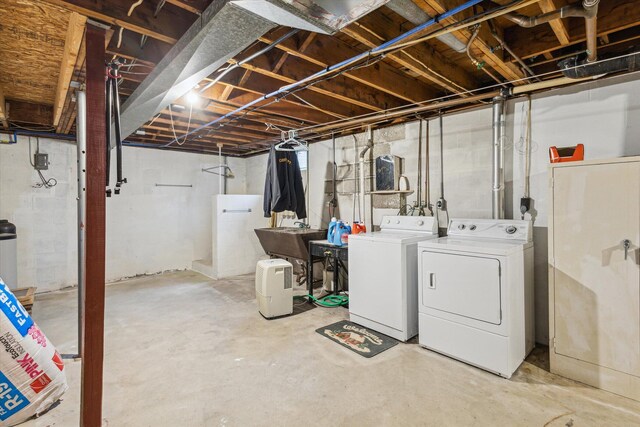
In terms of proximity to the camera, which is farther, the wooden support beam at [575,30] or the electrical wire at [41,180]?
the electrical wire at [41,180]

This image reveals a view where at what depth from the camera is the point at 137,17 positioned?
1.80 metres

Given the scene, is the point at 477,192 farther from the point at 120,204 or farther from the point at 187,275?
the point at 120,204

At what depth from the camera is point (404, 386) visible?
2223 mm

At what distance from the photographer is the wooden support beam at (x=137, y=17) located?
163 cm

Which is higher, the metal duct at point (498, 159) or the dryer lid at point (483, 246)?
the metal duct at point (498, 159)

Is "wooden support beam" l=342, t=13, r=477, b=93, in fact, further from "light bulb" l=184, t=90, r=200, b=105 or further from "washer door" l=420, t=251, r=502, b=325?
"light bulb" l=184, t=90, r=200, b=105

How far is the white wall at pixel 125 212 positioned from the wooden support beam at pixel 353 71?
3.56m

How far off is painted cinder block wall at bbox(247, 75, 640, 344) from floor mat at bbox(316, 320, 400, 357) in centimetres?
143

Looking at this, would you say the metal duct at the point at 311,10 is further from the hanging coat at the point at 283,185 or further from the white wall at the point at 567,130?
the hanging coat at the point at 283,185

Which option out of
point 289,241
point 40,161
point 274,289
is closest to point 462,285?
point 274,289

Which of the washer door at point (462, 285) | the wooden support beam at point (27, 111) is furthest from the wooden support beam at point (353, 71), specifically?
the wooden support beam at point (27, 111)

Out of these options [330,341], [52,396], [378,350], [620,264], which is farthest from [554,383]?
[52,396]

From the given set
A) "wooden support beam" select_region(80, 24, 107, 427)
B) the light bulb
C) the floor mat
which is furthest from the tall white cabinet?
the light bulb

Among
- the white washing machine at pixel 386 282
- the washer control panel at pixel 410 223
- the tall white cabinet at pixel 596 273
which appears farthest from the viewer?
the washer control panel at pixel 410 223
